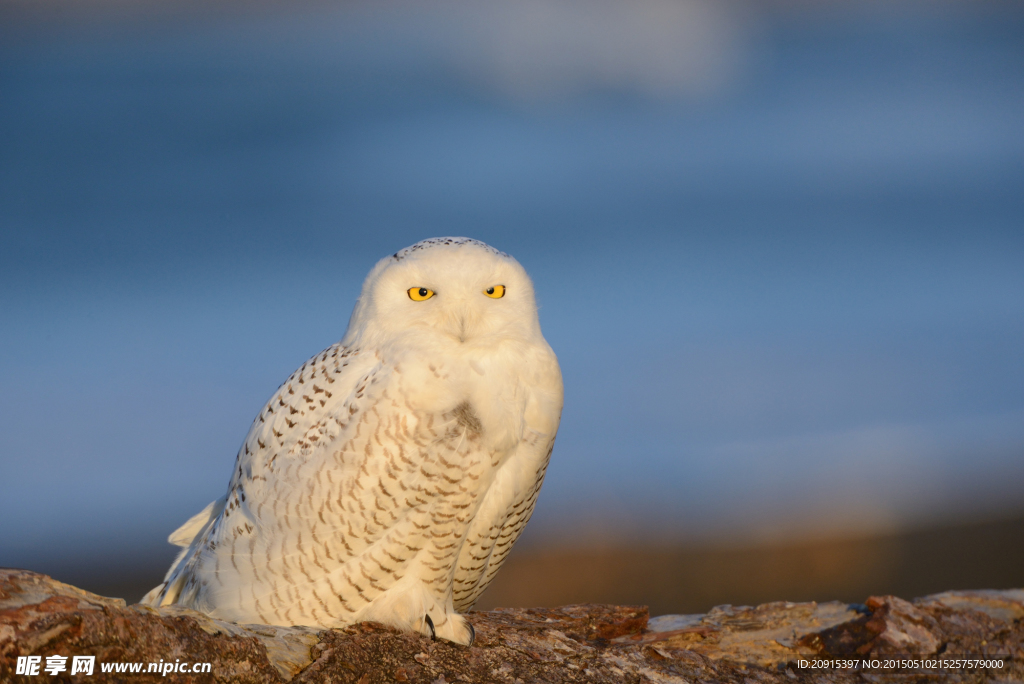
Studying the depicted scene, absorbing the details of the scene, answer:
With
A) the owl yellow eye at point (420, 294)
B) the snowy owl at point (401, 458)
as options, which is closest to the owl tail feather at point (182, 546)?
the snowy owl at point (401, 458)

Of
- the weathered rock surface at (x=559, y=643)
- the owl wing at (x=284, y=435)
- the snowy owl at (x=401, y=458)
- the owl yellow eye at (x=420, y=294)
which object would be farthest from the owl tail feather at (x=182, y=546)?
the owl yellow eye at (x=420, y=294)

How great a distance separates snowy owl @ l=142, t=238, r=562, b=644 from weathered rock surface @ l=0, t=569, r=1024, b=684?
20 cm

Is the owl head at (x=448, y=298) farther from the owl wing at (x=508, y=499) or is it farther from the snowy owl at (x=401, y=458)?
the owl wing at (x=508, y=499)

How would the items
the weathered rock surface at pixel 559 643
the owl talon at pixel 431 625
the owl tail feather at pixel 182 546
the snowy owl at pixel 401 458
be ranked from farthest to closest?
1. the owl tail feather at pixel 182 546
2. the owl talon at pixel 431 625
3. the snowy owl at pixel 401 458
4. the weathered rock surface at pixel 559 643

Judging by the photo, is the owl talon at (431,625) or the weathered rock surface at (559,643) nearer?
the weathered rock surface at (559,643)

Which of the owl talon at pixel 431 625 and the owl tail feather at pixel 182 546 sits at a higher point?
the owl tail feather at pixel 182 546

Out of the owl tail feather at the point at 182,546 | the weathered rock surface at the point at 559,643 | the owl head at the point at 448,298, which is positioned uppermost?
the owl head at the point at 448,298

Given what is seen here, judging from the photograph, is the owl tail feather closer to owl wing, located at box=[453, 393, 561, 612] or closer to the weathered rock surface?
the weathered rock surface

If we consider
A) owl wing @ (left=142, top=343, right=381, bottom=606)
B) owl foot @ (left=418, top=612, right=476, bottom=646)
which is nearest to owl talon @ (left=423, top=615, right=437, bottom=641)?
owl foot @ (left=418, top=612, right=476, bottom=646)

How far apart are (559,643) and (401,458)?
37.1 inches

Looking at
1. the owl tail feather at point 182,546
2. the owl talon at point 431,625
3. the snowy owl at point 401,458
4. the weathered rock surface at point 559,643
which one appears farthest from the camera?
the owl tail feather at point 182,546

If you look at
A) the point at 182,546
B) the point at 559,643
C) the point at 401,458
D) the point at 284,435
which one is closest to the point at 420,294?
the point at 401,458

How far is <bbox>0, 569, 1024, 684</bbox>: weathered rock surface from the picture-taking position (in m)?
1.90

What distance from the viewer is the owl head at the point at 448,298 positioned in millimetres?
2555
